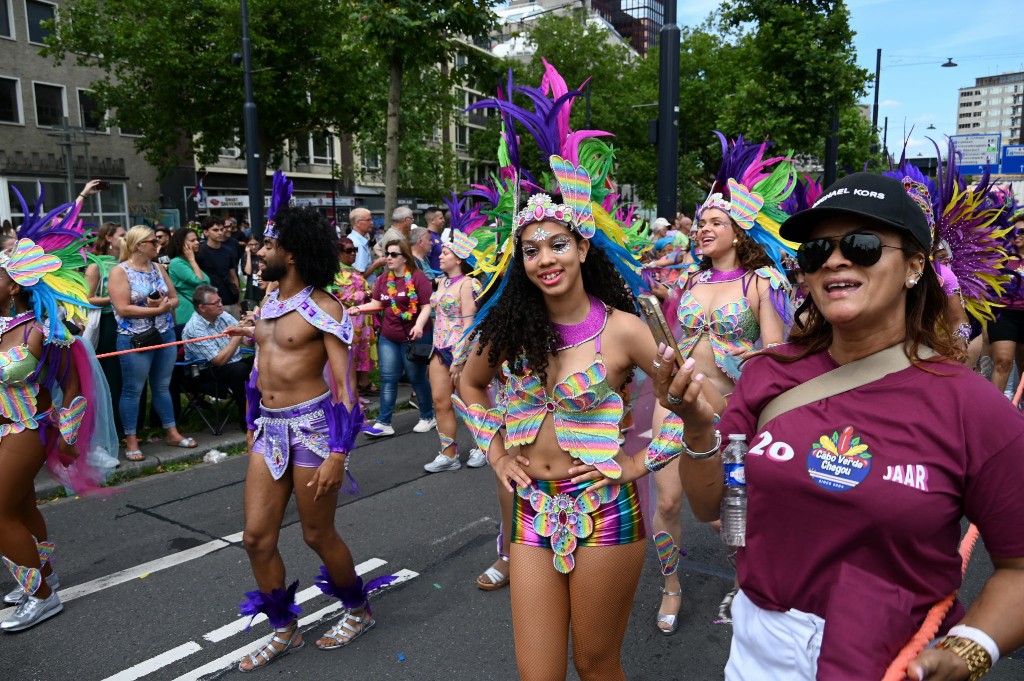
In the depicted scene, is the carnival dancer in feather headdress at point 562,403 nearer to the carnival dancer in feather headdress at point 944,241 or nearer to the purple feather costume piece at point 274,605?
the purple feather costume piece at point 274,605

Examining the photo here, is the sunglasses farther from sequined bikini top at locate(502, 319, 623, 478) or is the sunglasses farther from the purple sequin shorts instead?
the purple sequin shorts

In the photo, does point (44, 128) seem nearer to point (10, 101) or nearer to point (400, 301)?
point (10, 101)

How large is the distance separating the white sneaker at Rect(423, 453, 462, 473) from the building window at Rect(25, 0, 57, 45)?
97.5ft

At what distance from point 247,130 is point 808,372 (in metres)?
13.9

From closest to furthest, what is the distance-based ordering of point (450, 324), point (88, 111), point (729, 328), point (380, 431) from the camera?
1. point (729, 328)
2. point (450, 324)
3. point (380, 431)
4. point (88, 111)

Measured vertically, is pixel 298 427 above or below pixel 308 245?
below

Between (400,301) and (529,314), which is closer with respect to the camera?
(529,314)

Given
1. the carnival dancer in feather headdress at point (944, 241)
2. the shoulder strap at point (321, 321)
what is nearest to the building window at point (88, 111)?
the shoulder strap at point (321, 321)

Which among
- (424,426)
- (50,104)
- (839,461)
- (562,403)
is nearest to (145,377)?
(424,426)

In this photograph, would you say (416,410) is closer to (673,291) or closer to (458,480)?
(458,480)

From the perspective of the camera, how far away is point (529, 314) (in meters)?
2.85

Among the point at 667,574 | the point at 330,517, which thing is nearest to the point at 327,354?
the point at 330,517

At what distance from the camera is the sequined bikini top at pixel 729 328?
13.9 ft

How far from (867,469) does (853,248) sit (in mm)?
483
